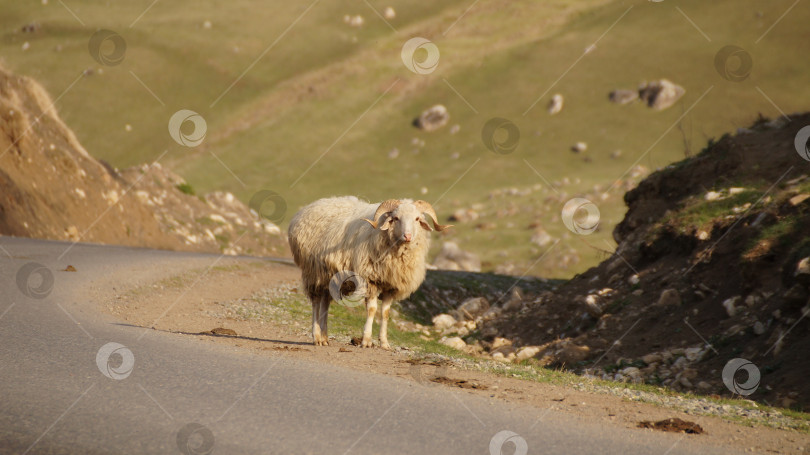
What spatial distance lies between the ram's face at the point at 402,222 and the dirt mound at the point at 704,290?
5.98m

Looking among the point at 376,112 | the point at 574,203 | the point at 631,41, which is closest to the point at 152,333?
the point at 574,203

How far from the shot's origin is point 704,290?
17062mm

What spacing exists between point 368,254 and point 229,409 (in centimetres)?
519

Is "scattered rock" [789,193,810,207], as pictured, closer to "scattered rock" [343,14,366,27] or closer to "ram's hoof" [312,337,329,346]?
"ram's hoof" [312,337,329,346]

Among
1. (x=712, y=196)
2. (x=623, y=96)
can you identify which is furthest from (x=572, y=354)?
(x=623, y=96)

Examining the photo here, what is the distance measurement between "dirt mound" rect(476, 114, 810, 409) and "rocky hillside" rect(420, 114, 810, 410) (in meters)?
0.03

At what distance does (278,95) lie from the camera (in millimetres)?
82562

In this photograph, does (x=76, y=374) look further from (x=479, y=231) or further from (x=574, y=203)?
(x=574, y=203)

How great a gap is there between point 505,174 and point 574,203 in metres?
10.6

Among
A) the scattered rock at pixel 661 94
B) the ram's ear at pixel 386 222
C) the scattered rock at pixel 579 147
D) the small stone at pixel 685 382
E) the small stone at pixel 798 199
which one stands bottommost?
the ram's ear at pixel 386 222

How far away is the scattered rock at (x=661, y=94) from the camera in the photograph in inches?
2803

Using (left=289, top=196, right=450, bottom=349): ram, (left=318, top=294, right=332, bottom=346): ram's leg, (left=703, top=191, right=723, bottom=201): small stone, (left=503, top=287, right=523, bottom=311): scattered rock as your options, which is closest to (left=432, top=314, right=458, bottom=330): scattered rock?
(left=503, top=287, right=523, bottom=311): scattered rock

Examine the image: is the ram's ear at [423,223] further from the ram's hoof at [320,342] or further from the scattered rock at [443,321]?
the scattered rock at [443,321]

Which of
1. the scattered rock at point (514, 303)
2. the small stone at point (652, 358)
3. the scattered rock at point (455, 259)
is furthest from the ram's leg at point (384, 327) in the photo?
the scattered rock at point (455, 259)
